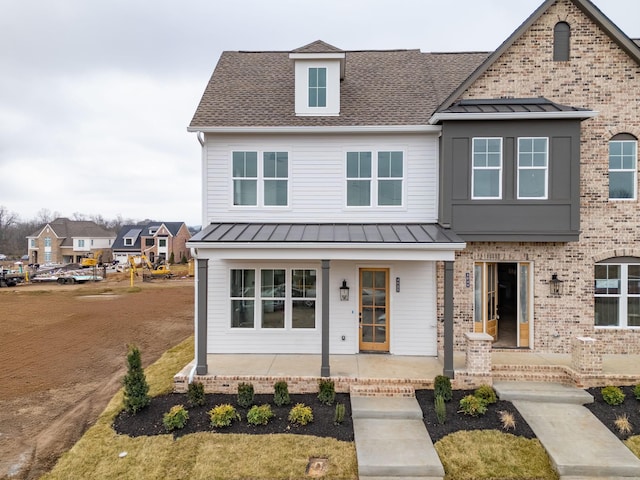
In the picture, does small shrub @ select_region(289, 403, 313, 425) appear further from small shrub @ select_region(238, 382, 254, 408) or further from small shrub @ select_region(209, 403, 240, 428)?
small shrub @ select_region(209, 403, 240, 428)

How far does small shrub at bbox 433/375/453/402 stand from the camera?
302 inches

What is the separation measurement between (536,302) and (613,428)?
3.58 m

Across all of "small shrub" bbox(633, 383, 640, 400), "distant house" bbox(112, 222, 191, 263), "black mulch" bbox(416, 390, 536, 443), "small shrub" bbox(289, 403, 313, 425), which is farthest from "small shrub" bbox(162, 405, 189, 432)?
"distant house" bbox(112, 222, 191, 263)

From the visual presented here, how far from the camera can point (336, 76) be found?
10.7 metres

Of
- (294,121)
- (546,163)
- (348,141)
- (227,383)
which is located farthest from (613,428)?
(294,121)

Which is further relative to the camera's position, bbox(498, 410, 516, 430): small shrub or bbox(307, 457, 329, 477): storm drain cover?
bbox(498, 410, 516, 430): small shrub

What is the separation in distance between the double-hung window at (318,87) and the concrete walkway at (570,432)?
893 cm

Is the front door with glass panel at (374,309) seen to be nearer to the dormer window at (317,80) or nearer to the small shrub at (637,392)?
the dormer window at (317,80)

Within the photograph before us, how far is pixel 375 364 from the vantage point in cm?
919

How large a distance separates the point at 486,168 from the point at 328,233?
14.9 ft

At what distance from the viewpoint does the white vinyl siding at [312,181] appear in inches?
400

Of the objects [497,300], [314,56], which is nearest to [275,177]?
[314,56]

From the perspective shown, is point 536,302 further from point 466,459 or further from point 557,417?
point 466,459

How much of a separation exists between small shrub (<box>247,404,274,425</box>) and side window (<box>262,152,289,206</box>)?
18.1ft
